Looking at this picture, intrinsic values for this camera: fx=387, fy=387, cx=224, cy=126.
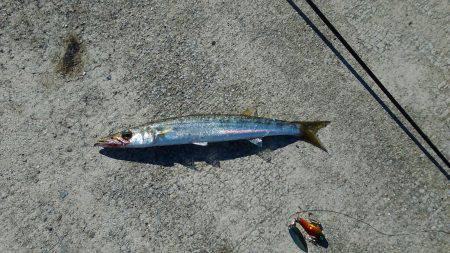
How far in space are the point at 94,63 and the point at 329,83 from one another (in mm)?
2730

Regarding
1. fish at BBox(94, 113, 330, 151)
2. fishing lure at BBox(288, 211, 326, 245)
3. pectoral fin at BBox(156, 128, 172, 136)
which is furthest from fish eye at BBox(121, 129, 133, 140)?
fishing lure at BBox(288, 211, 326, 245)

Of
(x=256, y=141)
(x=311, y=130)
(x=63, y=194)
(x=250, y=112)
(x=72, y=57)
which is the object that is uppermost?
(x=72, y=57)

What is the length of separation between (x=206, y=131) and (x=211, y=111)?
0.36 meters

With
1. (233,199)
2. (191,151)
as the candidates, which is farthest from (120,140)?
(233,199)

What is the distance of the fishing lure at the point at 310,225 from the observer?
4234mm

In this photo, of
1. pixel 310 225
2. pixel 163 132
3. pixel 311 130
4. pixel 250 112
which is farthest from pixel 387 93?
pixel 163 132

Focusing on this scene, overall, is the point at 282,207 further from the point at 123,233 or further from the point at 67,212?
the point at 67,212

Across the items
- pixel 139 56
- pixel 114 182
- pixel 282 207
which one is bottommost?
pixel 282 207

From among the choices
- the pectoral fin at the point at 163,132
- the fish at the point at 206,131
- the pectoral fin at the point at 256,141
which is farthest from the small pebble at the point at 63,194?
the pectoral fin at the point at 256,141

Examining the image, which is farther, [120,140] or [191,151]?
[191,151]

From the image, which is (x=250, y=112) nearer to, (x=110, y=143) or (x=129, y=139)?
(x=129, y=139)

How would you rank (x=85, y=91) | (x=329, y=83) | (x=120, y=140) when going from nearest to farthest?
(x=120, y=140) < (x=85, y=91) < (x=329, y=83)

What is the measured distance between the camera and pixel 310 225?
166 inches

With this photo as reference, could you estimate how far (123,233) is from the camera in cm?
420
